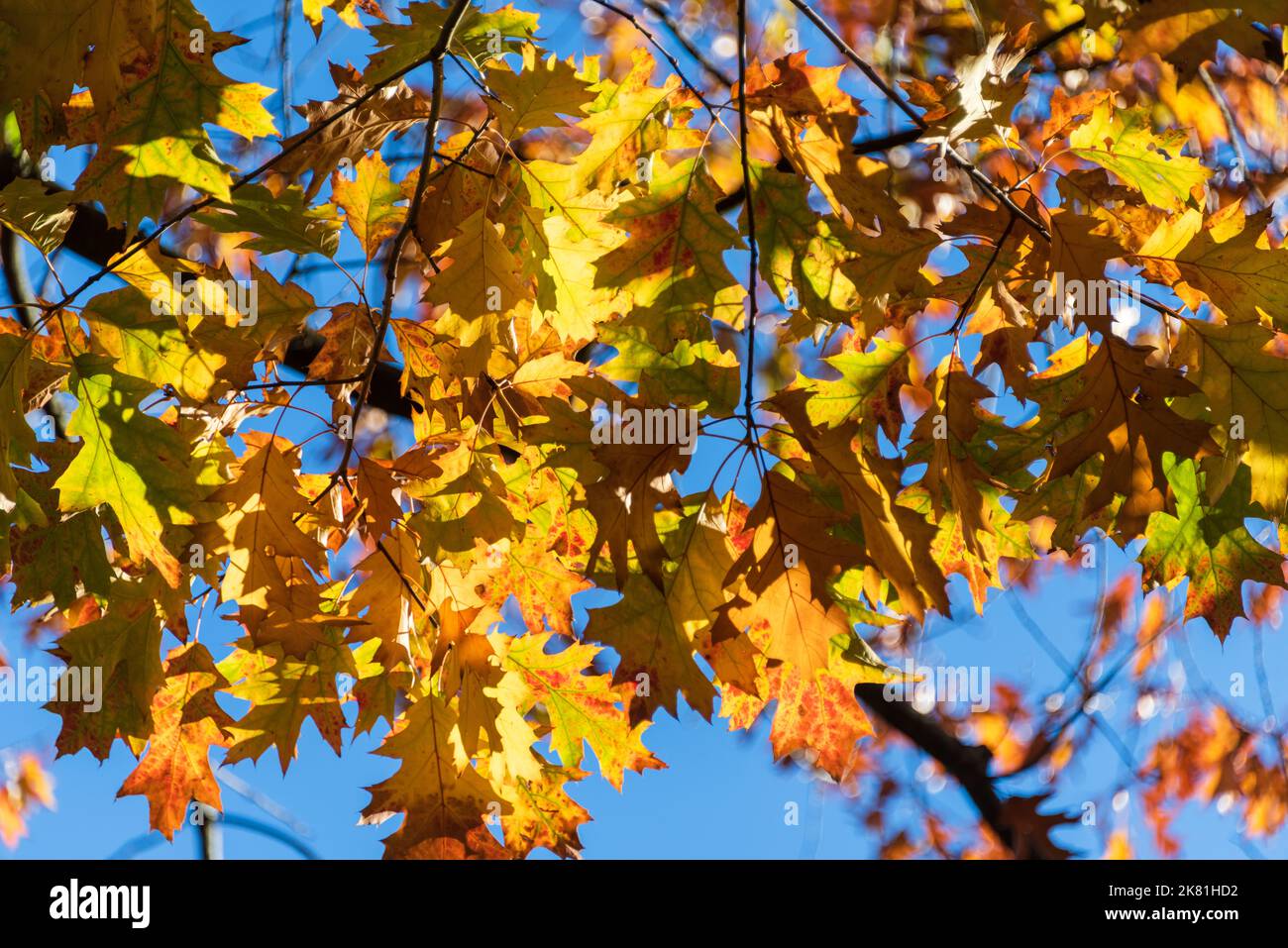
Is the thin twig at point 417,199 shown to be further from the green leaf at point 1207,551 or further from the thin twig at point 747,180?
the green leaf at point 1207,551

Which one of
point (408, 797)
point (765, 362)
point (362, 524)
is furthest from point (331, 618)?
point (765, 362)

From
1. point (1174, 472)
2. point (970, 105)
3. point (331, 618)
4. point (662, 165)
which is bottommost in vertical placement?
point (331, 618)

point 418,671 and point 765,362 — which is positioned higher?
point 765,362

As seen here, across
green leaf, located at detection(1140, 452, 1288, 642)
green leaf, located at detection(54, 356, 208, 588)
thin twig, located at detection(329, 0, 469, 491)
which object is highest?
thin twig, located at detection(329, 0, 469, 491)

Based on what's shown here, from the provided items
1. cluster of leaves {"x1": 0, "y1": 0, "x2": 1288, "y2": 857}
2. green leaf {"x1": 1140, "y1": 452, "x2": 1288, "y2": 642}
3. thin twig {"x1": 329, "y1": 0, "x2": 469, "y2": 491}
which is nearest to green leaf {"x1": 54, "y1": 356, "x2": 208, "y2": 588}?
cluster of leaves {"x1": 0, "y1": 0, "x2": 1288, "y2": 857}

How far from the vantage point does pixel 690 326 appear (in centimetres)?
166

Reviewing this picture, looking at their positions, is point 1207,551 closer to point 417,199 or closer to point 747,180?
point 747,180

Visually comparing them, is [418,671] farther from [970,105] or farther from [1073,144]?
[1073,144]

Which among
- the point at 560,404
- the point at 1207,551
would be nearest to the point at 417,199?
the point at 560,404

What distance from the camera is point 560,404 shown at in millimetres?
1604

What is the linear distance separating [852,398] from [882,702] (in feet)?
6.67

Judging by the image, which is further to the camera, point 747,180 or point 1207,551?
point 1207,551

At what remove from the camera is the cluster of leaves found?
1.52m

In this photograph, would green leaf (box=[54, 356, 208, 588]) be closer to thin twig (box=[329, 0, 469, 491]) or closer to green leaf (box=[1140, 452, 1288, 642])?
thin twig (box=[329, 0, 469, 491])
